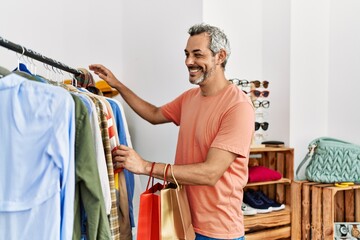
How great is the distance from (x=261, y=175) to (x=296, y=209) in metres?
0.37

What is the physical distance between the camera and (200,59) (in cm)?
139

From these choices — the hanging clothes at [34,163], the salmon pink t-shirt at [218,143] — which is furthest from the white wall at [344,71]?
the hanging clothes at [34,163]

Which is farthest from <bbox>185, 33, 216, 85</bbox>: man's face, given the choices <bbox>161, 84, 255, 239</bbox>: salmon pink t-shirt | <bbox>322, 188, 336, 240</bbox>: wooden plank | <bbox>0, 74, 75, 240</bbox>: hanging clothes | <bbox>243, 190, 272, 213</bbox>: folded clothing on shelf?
<bbox>322, 188, 336, 240</bbox>: wooden plank

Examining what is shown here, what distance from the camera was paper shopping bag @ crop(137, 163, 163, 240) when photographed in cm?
116

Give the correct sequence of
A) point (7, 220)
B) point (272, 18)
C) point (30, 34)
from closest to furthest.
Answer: point (7, 220) < point (30, 34) < point (272, 18)

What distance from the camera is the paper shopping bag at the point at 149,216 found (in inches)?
45.5

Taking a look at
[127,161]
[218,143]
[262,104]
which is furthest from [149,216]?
[262,104]

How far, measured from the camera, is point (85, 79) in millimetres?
1619

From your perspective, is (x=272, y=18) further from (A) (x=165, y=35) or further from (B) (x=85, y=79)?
(B) (x=85, y=79)

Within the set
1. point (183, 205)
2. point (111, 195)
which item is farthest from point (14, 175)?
point (183, 205)

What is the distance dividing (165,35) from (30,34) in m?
0.78

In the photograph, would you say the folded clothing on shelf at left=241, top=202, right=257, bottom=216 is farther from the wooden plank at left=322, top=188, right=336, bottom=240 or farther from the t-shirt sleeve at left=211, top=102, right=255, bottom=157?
the t-shirt sleeve at left=211, top=102, right=255, bottom=157

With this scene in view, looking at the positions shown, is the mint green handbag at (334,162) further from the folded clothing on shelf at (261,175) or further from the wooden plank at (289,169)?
the folded clothing on shelf at (261,175)

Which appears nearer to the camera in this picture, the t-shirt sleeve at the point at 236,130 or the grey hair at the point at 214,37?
the t-shirt sleeve at the point at 236,130
